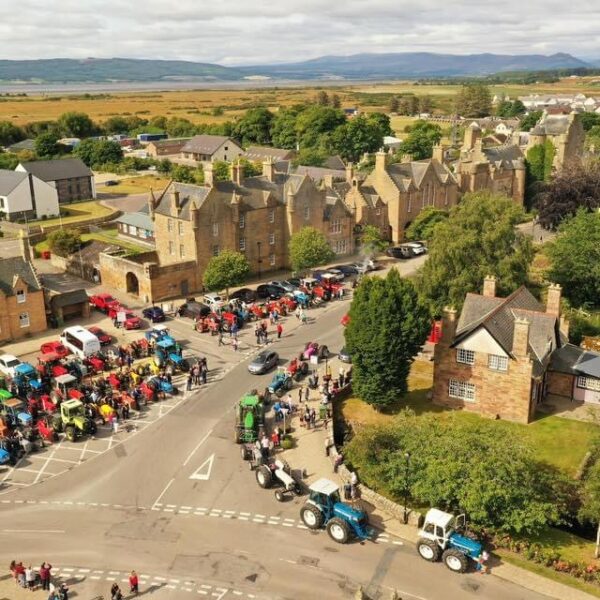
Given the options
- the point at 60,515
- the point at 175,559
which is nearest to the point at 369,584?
the point at 175,559

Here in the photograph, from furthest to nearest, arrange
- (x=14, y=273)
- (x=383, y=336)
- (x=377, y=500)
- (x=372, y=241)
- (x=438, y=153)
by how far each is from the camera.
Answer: (x=438, y=153) < (x=372, y=241) < (x=14, y=273) < (x=383, y=336) < (x=377, y=500)

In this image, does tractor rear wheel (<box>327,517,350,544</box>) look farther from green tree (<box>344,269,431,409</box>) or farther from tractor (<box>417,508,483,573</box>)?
green tree (<box>344,269,431,409</box>)

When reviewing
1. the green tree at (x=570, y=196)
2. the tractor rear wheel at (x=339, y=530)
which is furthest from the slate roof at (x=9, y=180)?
the tractor rear wheel at (x=339, y=530)

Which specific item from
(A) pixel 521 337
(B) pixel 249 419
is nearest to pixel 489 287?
(A) pixel 521 337

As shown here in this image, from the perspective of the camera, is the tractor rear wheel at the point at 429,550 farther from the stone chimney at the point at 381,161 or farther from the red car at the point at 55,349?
the stone chimney at the point at 381,161

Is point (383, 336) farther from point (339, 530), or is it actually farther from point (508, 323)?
point (339, 530)

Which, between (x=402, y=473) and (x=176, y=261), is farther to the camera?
(x=176, y=261)

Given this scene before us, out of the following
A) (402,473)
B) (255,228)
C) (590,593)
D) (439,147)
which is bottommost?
(590,593)

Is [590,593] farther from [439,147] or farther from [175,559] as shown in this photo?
[439,147]
